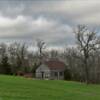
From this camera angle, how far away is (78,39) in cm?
6862

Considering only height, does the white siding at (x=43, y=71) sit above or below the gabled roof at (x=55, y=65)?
below

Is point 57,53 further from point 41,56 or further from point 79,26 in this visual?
point 79,26

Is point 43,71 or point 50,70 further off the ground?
point 50,70

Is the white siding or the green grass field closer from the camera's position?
the green grass field

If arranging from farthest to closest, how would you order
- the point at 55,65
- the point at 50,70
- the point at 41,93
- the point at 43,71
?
the point at 55,65
the point at 43,71
the point at 50,70
the point at 41,93

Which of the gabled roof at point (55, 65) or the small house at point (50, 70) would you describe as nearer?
the small house at point (50, 70)

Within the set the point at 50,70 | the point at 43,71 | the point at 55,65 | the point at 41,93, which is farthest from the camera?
the point at 55,65

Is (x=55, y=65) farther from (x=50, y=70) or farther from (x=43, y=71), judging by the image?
(x=43, y=71)

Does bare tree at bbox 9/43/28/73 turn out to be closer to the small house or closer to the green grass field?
the small house

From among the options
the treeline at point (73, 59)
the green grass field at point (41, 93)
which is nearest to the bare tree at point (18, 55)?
the treeline at point (73, 59)

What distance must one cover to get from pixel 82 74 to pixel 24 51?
40367mm

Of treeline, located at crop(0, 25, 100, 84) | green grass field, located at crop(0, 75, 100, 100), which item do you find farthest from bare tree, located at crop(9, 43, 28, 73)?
green grass field, located at crop(0, 75, 100, 100)

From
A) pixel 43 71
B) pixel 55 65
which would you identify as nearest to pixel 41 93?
pixel 43 71

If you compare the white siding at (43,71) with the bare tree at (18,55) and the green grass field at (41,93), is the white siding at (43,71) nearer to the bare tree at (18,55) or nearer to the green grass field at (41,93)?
the bare tree at (18,55)
